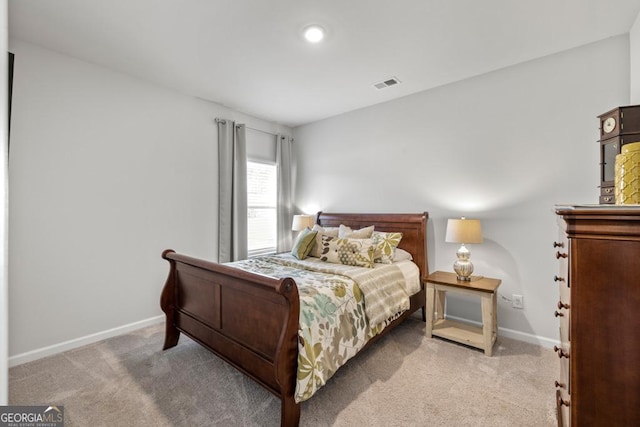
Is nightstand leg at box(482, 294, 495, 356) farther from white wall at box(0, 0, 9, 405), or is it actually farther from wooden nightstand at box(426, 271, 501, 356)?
white wall at box(0, 0, 9, 405)

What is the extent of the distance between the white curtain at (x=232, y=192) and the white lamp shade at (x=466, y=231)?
2.63 metres

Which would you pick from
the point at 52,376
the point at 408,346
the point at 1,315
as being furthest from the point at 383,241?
the point at 52,376

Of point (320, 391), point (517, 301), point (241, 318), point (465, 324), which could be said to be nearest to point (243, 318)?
point (241, 318)

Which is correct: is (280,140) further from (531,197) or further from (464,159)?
(531,197)

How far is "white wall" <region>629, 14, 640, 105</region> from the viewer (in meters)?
2.02

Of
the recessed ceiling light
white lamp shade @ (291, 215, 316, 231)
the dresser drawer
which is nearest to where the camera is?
the dresser drawer

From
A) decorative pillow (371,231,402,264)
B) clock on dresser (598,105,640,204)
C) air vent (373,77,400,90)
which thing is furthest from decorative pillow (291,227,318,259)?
clock on dresser (598,105,640,204)

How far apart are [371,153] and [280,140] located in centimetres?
154

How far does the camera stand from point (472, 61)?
8.52 ft

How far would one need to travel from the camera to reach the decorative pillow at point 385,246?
115 inches

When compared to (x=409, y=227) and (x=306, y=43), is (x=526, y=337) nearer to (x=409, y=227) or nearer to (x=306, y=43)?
(x=409, y=227)

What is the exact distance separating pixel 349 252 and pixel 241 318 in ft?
4.32

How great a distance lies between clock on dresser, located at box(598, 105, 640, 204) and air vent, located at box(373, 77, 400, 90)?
5.93ft

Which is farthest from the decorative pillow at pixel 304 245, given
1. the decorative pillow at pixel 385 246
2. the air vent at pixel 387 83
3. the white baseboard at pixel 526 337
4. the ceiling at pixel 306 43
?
the white baseboard at pixel 526 337
